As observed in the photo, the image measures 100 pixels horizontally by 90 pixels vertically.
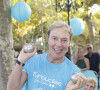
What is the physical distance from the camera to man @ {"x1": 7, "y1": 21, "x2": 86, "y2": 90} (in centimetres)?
144

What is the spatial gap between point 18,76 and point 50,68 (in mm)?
299

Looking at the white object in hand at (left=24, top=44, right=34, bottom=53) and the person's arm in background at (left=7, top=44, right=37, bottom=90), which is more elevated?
the white object in hand at (left=24, top=44, right=34, bottom=53)

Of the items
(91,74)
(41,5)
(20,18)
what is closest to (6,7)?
(20,18)

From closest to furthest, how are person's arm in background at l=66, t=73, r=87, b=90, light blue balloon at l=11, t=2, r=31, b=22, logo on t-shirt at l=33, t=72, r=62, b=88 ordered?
person's arm in background at l=66, t=73, r=87, b=90
logo on t-shirt at l=33, t=72, r=62, b=88
light blue balloon at l=11, t=2, r=31, b=22

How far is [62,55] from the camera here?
1.52 metres

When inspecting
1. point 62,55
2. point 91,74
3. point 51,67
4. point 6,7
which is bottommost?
point 91,74

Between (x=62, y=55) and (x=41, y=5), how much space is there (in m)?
13.5

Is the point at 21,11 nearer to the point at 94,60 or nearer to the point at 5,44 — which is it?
the point at 5,44

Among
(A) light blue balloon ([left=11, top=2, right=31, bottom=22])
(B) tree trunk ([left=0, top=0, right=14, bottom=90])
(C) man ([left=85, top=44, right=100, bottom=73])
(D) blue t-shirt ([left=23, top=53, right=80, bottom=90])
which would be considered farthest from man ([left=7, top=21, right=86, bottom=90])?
(C) man ([left=85, top=44, right=100, bottom=73])

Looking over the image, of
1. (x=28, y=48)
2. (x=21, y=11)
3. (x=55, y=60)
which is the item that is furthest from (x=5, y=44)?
(x=21, y=11)

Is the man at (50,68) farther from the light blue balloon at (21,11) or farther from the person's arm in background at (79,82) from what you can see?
the light blue balloon at (21,11)

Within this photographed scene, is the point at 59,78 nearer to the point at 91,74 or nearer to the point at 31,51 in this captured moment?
the point at 31,51

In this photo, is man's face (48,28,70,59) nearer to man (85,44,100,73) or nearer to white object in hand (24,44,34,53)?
white object in hand (24,44,34,53)

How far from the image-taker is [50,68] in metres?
1.50
